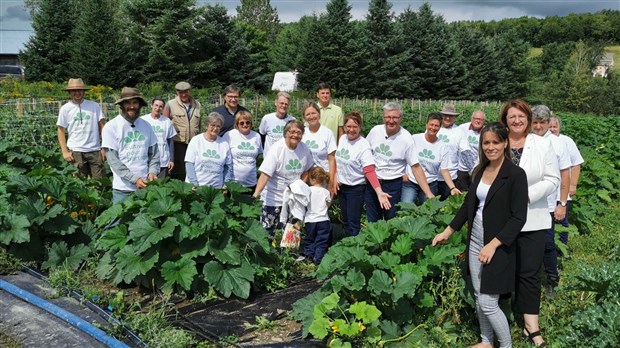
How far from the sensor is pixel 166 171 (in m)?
6.72

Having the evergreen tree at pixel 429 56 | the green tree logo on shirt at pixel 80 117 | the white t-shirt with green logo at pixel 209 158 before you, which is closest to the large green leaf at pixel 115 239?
the white t-shirt with green logo at pixel 209 158

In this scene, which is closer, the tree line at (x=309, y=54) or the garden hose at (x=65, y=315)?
the garden hose at (x=65, y=315)

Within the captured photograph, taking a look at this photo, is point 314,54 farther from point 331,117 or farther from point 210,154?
point 210,154

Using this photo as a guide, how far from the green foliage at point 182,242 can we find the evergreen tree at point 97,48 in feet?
92.4

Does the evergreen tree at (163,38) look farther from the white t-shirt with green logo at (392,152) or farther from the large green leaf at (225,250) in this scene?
the large green leaf at (225,250)

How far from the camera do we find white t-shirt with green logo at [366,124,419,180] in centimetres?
578

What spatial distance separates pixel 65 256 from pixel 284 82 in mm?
33691

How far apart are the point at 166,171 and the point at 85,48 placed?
2675 centimetres

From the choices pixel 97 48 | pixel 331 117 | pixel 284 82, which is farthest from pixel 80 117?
pixel 284 82

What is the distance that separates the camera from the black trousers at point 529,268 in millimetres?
3701

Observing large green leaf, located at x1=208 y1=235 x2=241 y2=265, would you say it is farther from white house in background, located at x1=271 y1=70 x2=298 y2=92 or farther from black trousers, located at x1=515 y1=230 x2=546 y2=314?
white house in background, located at x1=271 y1=70 x2=298 y2=92

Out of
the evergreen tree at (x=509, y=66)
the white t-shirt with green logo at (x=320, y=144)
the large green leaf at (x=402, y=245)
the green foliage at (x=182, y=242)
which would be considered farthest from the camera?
the evergreen tree at (x=509, y=66)

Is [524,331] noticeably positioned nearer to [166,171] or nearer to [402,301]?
[402,301]

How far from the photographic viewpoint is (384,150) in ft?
19.2
